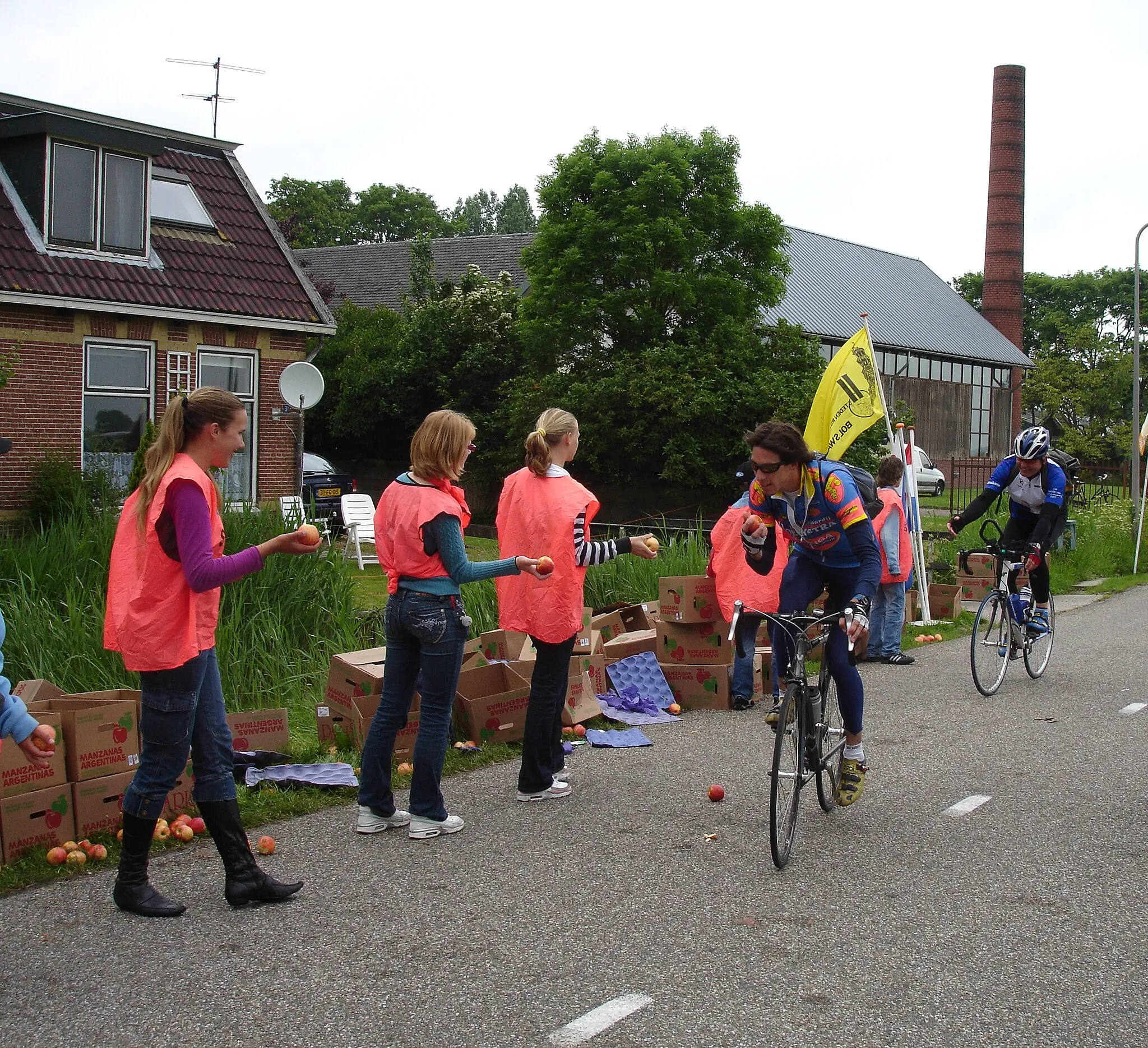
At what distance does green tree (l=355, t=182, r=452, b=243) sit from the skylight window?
2304 inches

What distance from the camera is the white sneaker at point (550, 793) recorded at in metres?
6.39

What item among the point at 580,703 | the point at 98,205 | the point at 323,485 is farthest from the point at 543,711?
the point at 323,485

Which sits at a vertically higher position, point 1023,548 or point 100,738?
point 1023,548

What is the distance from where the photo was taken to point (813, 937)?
178 inches

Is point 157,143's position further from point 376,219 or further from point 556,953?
point 376,219

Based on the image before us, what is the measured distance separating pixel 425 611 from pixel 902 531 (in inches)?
259

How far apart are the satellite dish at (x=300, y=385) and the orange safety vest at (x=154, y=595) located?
48.9ft

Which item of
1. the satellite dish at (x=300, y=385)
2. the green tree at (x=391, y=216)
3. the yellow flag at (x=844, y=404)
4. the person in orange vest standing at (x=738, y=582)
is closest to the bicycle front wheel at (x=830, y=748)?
the person in orange vest standing at (x=738, y=582)

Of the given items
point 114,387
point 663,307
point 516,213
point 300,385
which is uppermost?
point 516,213

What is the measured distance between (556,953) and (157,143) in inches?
714

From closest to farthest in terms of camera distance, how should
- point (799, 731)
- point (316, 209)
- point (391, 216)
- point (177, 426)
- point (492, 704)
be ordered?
point (177, 426), point (799, 731), point (492, 704), point (316, 209), point (391, 216)

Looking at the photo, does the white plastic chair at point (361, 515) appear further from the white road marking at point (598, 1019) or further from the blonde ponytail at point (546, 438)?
the white road marking at point (598, 1019)

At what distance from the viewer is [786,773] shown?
5.29m

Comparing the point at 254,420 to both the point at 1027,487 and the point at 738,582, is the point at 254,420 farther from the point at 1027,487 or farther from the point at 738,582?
the point at 1027,487
